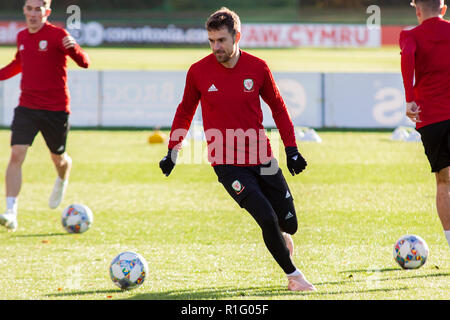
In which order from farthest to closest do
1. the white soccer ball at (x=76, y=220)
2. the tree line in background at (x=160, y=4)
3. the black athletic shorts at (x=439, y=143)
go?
the tree line in background at (x=160, y=4) → the white soccer ball at (x=76, y=220) → the black athletic shorts at (x=439, y=143)

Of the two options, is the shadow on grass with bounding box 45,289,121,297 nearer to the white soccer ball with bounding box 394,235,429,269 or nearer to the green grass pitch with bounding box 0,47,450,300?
the green grass pitch with bounding box 0,47,450,300

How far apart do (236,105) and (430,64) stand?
5.32 ft

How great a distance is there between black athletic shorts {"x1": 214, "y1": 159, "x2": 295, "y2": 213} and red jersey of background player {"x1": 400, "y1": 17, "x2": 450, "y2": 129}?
3.96ft

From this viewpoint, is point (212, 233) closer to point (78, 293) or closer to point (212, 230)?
point (212, 230)

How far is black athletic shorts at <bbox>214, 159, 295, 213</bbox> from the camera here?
614 centimetres

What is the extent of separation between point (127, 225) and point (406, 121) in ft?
36.0

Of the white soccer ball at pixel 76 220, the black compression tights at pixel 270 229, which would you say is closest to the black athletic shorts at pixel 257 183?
the black compression tights at pixel 270 229

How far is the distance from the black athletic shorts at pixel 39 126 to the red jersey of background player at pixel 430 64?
14.4ft

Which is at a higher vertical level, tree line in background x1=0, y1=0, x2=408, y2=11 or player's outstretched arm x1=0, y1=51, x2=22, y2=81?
tree line in background x1=0, y1=0, x2=408, y2=11

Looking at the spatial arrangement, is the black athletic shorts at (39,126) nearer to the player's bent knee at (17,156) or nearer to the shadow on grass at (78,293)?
the player's bent knee at (17,156)

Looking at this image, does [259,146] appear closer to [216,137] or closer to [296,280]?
[216,137]

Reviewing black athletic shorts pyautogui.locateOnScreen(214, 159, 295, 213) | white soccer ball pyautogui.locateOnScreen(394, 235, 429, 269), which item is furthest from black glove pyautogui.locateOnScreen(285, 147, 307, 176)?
white soccer ball pyautogui.locateOnScreen(394, 235, 429, 269)

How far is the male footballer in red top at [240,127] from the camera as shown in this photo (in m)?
6.05

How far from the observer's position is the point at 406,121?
61.2 ft
